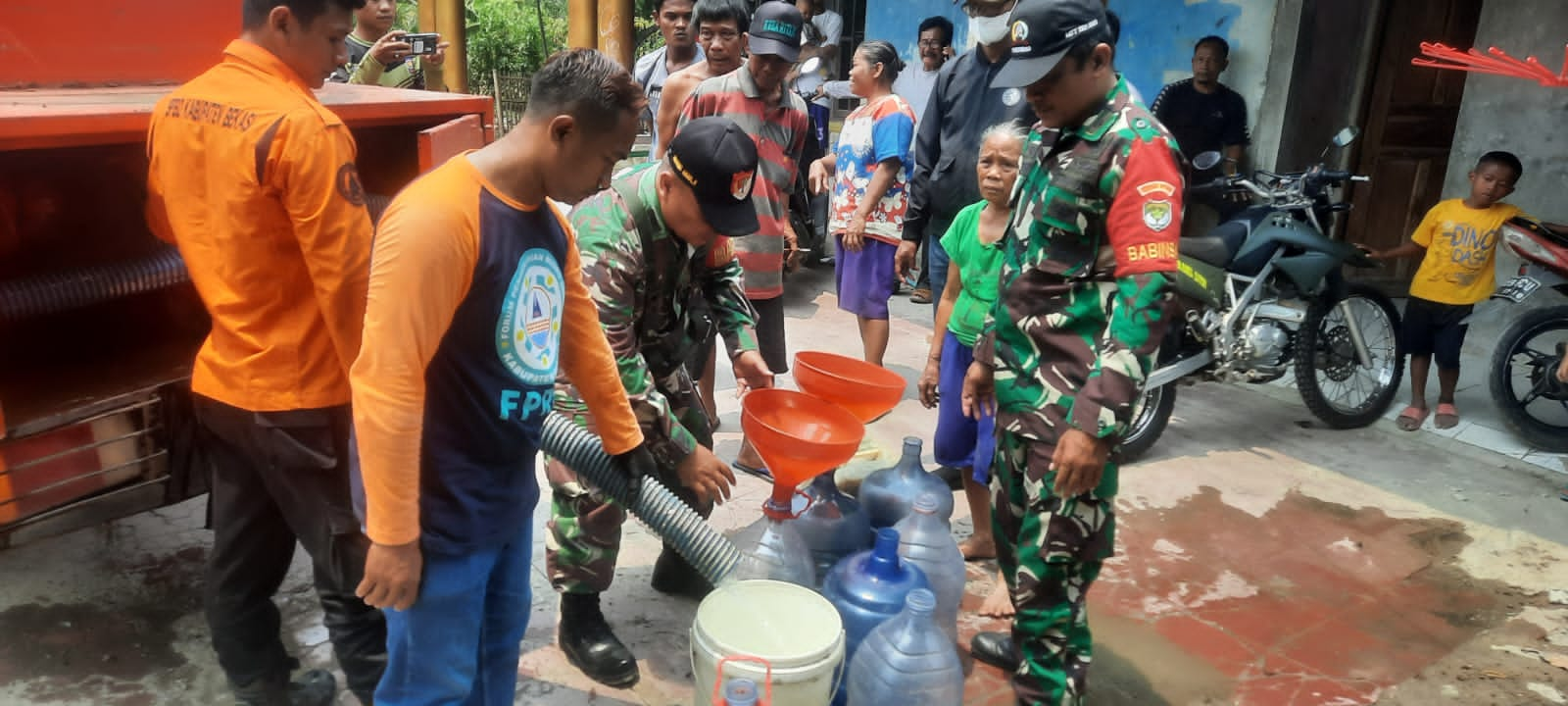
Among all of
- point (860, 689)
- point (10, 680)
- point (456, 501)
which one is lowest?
point (10, 680)

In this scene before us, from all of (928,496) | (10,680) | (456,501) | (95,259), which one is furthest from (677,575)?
(95,259)

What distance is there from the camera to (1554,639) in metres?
3.34

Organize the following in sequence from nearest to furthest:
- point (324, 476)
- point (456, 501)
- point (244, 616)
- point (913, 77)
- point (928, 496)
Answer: point (456, 501) → point (324, 476) → point (244, 616) → point (928, 496) → point (913, 77)

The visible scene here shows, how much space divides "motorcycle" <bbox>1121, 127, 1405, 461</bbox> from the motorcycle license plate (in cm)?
49

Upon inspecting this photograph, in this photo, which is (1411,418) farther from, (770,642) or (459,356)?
(459,356)

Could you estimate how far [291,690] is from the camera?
2.59m

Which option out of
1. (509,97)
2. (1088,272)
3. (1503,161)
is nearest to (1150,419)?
(1503,161)

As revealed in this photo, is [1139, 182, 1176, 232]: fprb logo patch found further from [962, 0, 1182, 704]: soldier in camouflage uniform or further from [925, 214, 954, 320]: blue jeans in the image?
[925, 214, 954, 320]: blue jeans

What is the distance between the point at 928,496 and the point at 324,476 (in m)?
1.64

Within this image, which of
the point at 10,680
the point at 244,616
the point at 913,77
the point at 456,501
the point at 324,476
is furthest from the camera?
the point at 913,77

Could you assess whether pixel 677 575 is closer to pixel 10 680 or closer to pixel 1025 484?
pixel 1025 484

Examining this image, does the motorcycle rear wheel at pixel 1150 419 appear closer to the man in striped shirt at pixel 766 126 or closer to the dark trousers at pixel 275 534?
the man in striped shirt at pixel 766 126

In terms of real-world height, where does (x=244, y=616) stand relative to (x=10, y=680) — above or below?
above

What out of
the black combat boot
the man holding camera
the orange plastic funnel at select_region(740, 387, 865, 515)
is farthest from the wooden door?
the black combat boot
